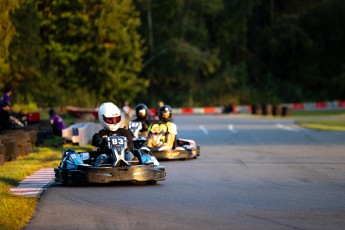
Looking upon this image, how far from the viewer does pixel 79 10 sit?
5891cm

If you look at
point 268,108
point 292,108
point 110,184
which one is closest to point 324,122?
point 268,108

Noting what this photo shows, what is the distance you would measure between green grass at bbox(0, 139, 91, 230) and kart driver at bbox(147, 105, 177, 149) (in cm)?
218

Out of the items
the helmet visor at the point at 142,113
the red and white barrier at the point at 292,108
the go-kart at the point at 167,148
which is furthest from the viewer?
the red and white barrier at the point at 292,108

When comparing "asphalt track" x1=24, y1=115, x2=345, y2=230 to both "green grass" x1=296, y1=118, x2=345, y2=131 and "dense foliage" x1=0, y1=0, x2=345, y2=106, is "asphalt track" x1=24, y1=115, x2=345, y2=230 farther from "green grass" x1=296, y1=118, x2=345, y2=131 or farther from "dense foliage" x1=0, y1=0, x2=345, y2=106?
"dense foliage" x1=0, y1=0, x2=345, y2=106

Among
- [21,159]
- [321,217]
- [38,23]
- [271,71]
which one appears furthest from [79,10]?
[321,217]

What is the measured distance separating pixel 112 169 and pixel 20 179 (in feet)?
5.46

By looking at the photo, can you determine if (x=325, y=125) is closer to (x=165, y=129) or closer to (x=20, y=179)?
(x=165, y=129)

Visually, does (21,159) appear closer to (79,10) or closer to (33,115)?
(33,115)

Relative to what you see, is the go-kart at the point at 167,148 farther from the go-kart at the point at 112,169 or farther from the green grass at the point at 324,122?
the green grass at the point at 324,122

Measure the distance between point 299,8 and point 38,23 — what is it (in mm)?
35826

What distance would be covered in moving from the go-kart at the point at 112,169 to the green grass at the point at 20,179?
0.82 meters

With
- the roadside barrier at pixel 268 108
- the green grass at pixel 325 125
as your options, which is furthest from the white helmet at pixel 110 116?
the roadside barrier at pixel 268 108

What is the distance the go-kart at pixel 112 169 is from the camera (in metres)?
14.0

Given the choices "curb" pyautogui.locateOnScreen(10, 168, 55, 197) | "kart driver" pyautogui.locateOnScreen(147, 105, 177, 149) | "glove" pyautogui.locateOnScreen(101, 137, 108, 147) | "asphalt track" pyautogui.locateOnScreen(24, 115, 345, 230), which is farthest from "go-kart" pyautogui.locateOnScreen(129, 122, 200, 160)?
"glove" pyautogui.locateOnScreen(101, 137, 108, 147)
